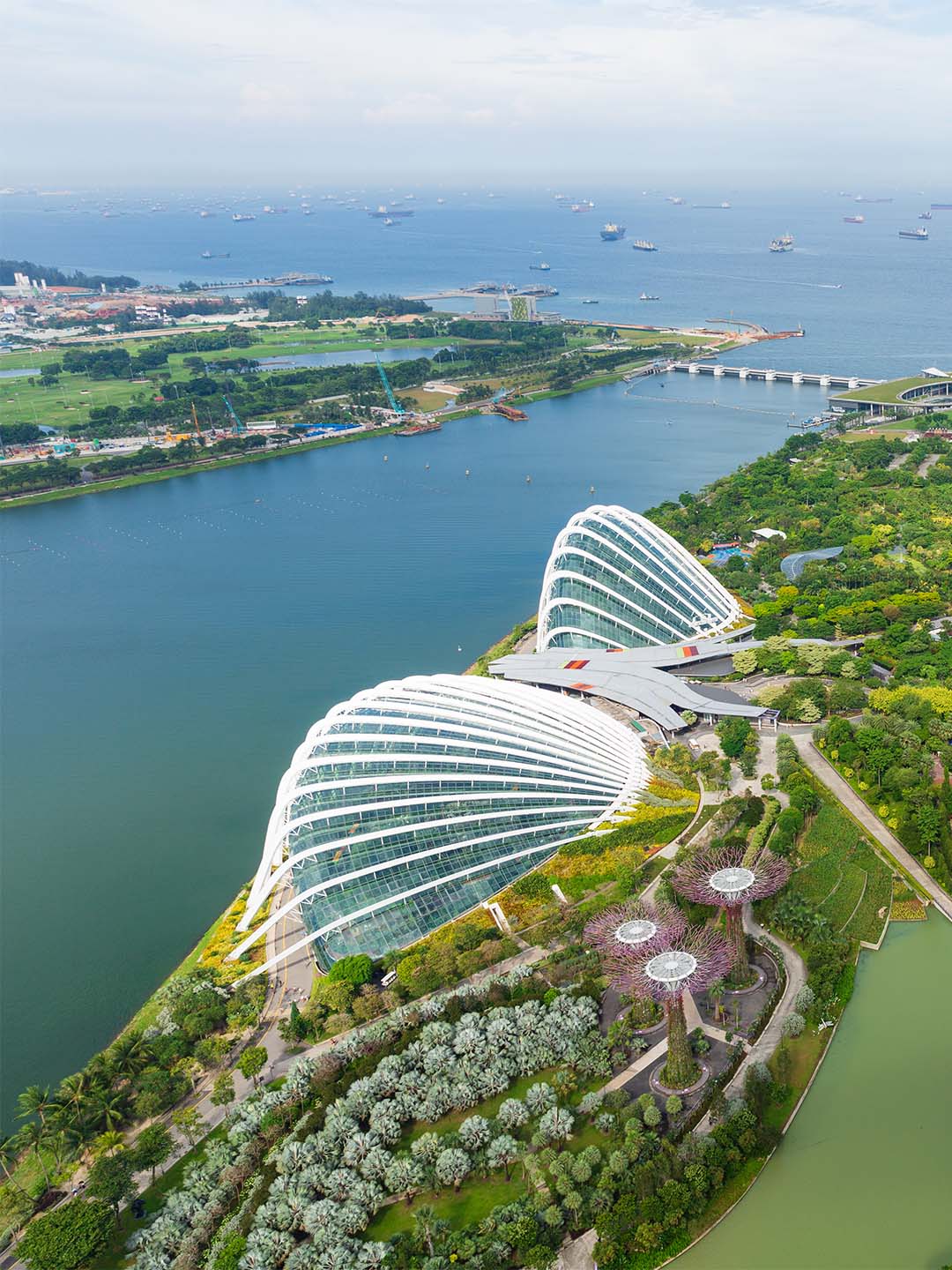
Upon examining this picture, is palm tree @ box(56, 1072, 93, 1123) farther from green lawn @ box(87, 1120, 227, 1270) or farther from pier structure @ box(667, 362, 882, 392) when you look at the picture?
pier structure @ box(667, 362, 882, 392)

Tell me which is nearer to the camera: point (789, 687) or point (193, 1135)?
point (193, 1135)

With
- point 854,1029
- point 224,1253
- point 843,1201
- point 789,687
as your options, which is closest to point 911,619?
point 789,687

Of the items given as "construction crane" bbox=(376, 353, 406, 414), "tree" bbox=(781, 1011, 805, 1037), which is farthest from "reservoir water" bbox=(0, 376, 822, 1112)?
"tree" bbox=(781, 1011, 805, 1037)

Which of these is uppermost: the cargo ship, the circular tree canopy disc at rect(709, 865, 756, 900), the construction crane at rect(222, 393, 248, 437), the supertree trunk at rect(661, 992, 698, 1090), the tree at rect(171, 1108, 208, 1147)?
the construction crane at rect(222, 393, 248, 437)

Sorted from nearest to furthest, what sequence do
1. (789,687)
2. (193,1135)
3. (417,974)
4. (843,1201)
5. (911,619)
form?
(843,1201) < (193,1135) < (417,974) < (789,687) < (911,619)

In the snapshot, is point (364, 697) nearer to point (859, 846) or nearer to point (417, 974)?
point (417, 974)
